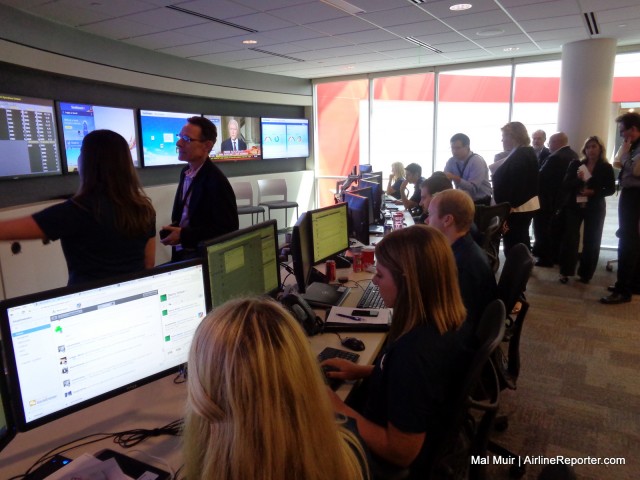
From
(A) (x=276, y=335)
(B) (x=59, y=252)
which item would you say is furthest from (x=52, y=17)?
(A) (x=276, y=335)

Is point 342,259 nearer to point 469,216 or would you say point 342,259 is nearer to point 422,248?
point 469,216

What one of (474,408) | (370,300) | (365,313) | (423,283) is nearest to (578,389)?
(370,300)

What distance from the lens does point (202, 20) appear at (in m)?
4.32

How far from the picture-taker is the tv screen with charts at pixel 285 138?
320 inches

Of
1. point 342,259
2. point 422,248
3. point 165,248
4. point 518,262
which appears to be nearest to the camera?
point 422,248

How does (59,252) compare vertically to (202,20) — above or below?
below

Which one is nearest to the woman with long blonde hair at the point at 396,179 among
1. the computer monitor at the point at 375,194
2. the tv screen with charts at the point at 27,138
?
the computer monitor at the point at 375,194

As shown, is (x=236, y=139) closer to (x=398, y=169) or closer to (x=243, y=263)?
(x=398, y=169)

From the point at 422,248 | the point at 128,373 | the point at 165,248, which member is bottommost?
the point at 165,248

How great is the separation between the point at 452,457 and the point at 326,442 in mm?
964

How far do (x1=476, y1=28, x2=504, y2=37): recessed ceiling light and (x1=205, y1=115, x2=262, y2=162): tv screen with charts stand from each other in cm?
396

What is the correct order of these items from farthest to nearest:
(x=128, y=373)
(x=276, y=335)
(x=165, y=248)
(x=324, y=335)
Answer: (x=165, y=248) → (x=324, y=335) → (x=128, y=373) → (x=276, y=335)

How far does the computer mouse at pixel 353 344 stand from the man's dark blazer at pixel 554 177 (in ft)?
13.5

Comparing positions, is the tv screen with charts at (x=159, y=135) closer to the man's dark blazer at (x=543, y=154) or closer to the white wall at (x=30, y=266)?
the white wall at (x=30, y=266)
